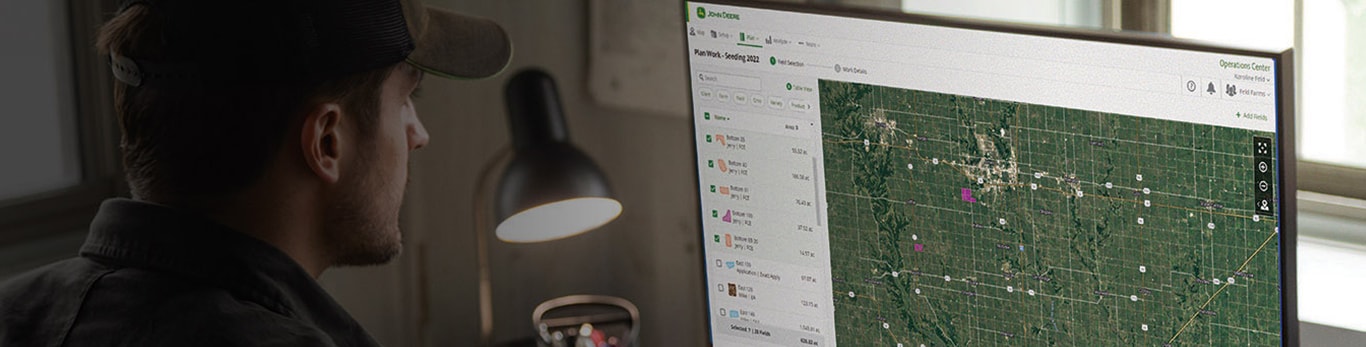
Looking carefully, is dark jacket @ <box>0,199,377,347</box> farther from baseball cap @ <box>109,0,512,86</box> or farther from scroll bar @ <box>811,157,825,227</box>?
scroll bar @ <box>811,157,825,227</box>

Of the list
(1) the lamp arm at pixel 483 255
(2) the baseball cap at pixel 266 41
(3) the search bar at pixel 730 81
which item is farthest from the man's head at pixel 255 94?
(1) the lamp arm at pixel 483 255

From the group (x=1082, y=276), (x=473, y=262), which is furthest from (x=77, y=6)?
(x=1082, y=276)

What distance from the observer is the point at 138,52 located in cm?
98

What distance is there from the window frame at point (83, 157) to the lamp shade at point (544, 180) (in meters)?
A: 0.50

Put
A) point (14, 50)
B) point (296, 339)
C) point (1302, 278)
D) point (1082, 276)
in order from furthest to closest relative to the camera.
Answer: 1. point (14, 50)
2. point (1302, 278)
3. point (1082, 276)
4. point (296, 339)

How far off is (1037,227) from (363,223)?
0.48 metres

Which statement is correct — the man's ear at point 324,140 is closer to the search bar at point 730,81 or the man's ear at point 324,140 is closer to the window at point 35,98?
the search bar at point 730,81

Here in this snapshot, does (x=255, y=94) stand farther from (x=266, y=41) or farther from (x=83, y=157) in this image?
(x=83, y=157)

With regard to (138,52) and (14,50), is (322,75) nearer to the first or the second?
(138,52)

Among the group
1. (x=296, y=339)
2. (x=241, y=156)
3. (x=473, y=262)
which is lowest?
(x=473, y=262)

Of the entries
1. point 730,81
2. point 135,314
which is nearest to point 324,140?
point 135,314

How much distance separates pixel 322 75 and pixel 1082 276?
1.74ft

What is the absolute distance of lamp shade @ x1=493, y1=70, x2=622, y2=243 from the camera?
5.60 ft

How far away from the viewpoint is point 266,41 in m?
0.97
